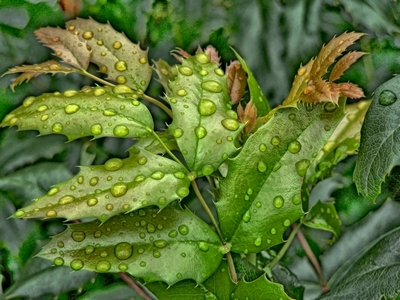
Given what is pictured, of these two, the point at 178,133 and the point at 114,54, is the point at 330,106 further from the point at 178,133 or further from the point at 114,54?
the point at 114,54

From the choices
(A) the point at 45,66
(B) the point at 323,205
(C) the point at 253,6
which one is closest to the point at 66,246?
(A) the point at 45,66

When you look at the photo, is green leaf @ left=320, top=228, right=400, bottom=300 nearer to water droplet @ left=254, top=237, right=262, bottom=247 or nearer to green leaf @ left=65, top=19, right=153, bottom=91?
water droplet @ left=254, top=237, right=262, bottom=247

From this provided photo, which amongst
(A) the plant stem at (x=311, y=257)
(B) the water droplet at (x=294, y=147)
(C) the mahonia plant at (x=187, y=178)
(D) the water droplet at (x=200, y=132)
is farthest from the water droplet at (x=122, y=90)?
(A) the plant stem at (x=311, y=257)

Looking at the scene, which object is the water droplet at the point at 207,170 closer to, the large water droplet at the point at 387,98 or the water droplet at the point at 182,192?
the water droplet at the point at 182,192

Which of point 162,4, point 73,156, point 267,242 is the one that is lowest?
point 73,156

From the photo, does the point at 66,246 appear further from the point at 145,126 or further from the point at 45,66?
the point at 45,66
